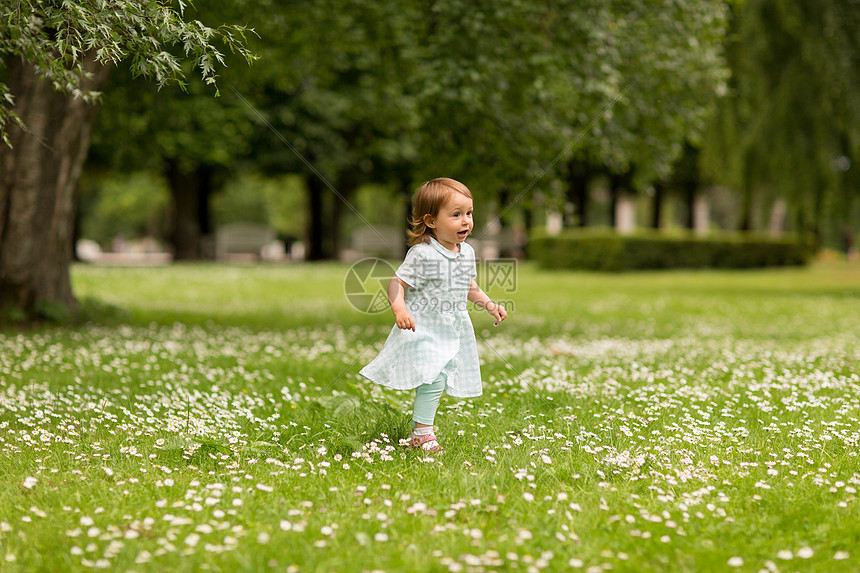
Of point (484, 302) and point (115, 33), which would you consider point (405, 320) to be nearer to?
point (484, 302)

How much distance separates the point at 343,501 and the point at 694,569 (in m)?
1.70

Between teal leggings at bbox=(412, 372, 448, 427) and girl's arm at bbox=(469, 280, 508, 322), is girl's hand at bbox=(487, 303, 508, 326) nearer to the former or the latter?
girl's arm at bbox=(469, 280, 508, 322)

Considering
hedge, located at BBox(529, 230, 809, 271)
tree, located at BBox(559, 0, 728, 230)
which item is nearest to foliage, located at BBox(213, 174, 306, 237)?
hedge, located at BBox(529, 230, 809, 271)

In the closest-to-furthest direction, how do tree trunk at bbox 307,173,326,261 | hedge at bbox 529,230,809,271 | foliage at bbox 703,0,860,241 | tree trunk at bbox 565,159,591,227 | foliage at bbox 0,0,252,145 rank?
foliage at bbox 0,0,252,145 → foliage at bbox 703,0,860,241 → hedge at bbox 529,230,809,271 → tree trunk at bbox 307,173,326,261 → tree trunk at bbox 565,159,591,227

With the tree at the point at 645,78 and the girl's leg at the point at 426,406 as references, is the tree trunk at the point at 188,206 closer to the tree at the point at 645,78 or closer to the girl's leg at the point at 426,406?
the tree at the point at 645,78

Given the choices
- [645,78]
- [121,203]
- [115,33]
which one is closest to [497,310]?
[115,33]

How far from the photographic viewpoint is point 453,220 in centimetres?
498

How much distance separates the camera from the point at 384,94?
1410 cm

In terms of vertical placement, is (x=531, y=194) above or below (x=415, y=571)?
above

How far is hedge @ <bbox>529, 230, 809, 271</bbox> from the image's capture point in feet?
101

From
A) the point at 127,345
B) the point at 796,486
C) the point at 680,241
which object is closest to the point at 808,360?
the point at 796,486

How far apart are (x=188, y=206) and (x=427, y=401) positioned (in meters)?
32.3

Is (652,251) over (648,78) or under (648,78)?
under

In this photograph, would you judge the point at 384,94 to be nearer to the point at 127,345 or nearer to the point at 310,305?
the point at 310,305
